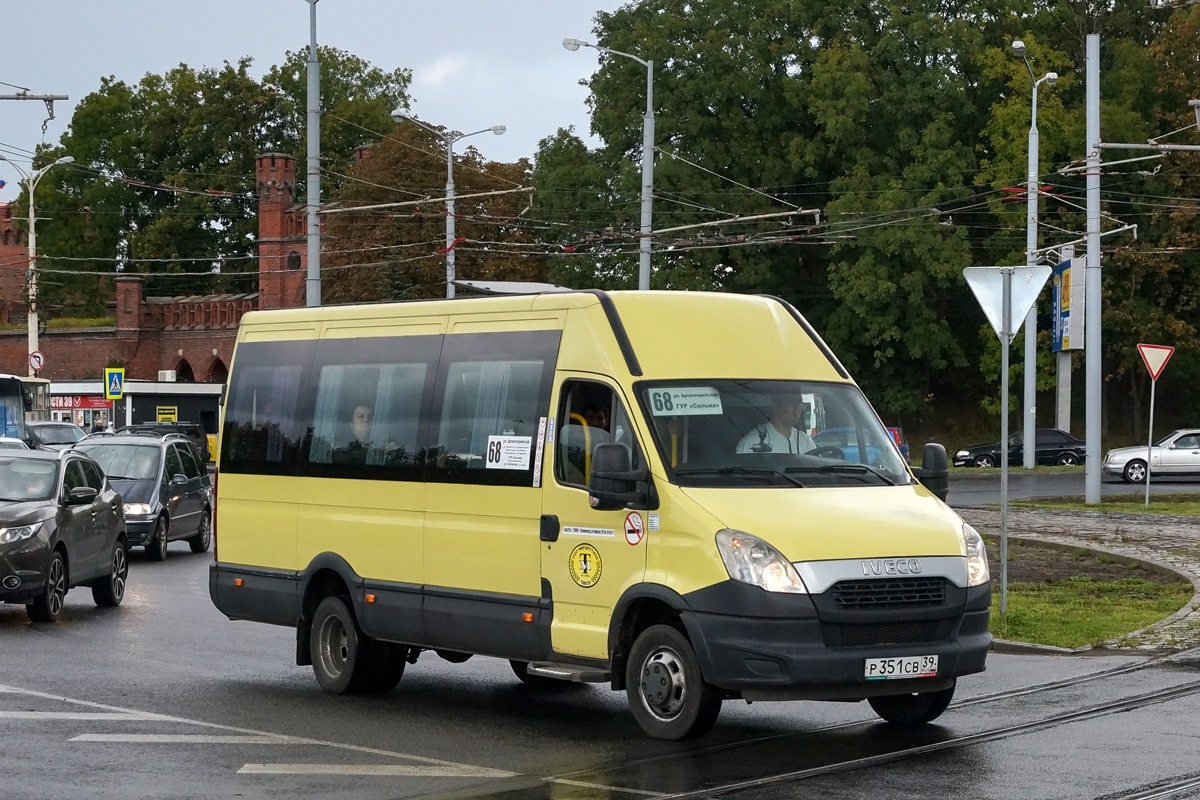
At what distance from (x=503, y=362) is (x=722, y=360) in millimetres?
1438

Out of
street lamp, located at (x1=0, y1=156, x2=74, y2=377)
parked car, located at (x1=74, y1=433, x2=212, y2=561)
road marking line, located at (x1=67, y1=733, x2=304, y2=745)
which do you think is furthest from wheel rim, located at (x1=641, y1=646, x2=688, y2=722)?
street lamp, located at (x1=0, y1=156, x2=74, y2=377)

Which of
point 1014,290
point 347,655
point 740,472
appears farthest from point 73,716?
point 1014,290

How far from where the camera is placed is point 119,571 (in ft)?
59.0

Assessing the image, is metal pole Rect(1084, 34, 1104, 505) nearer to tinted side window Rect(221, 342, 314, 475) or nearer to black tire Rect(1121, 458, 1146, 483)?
black tire Rect(1121, 458, 1146, 483)

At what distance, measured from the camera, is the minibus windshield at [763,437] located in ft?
31.4

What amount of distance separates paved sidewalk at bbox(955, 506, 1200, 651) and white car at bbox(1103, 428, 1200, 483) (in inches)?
573

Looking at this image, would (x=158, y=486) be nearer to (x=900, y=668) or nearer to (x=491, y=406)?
(x=491, y=406)

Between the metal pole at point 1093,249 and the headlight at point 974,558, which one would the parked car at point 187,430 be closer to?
the metal pole at point 1093,249

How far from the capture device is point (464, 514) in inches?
422

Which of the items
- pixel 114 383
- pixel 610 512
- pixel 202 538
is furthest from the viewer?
pixel 114 383

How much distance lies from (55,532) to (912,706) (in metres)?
9.04

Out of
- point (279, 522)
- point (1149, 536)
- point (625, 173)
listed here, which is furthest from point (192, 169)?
point (279, 522)

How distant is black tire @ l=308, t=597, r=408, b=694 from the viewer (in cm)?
1154

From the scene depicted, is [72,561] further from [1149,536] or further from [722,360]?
[1149,536]
